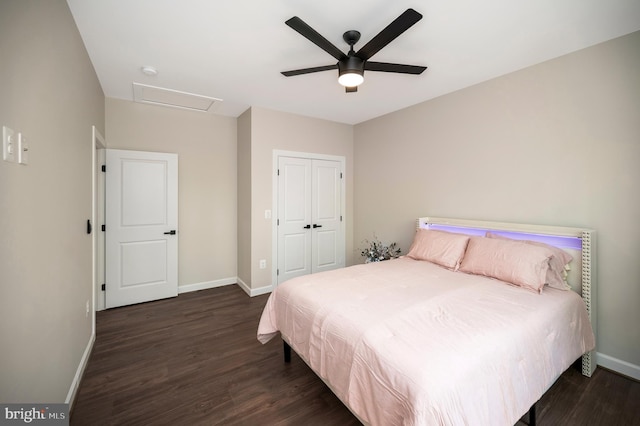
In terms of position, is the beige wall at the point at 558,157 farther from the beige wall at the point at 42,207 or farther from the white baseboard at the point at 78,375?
the white baseboard at the point at 78,375

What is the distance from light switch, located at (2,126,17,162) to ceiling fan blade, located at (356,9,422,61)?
1.84 metres

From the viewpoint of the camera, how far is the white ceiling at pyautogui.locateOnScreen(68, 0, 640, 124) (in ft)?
5.95

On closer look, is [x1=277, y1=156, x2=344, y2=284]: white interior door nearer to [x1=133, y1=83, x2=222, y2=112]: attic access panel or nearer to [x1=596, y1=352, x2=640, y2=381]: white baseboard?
[x1=133, y1=83, x2=222, y2=112]: attic access panel

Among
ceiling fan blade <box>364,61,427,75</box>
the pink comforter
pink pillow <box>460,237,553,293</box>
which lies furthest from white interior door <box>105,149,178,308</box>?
pink pillow <box>460,237,553,293</box>

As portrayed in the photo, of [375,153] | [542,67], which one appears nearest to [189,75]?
[375,153]

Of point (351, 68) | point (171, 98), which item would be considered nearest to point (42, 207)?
point (351, 68)

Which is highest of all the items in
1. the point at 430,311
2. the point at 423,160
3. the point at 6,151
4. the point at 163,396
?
the point at 423,160

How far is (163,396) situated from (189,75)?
2.89 meters

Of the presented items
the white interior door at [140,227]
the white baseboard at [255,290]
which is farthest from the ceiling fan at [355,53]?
the white baseboard at [255,290]

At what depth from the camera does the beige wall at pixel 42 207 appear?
110cm

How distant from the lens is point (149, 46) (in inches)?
90.0

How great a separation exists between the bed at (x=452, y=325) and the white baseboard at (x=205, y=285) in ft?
7.30

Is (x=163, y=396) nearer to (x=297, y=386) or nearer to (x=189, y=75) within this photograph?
(x=297, y=386)

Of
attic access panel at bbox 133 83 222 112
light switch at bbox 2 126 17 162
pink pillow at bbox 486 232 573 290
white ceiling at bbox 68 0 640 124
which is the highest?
attic access panel at bbox 133 83 222 112
